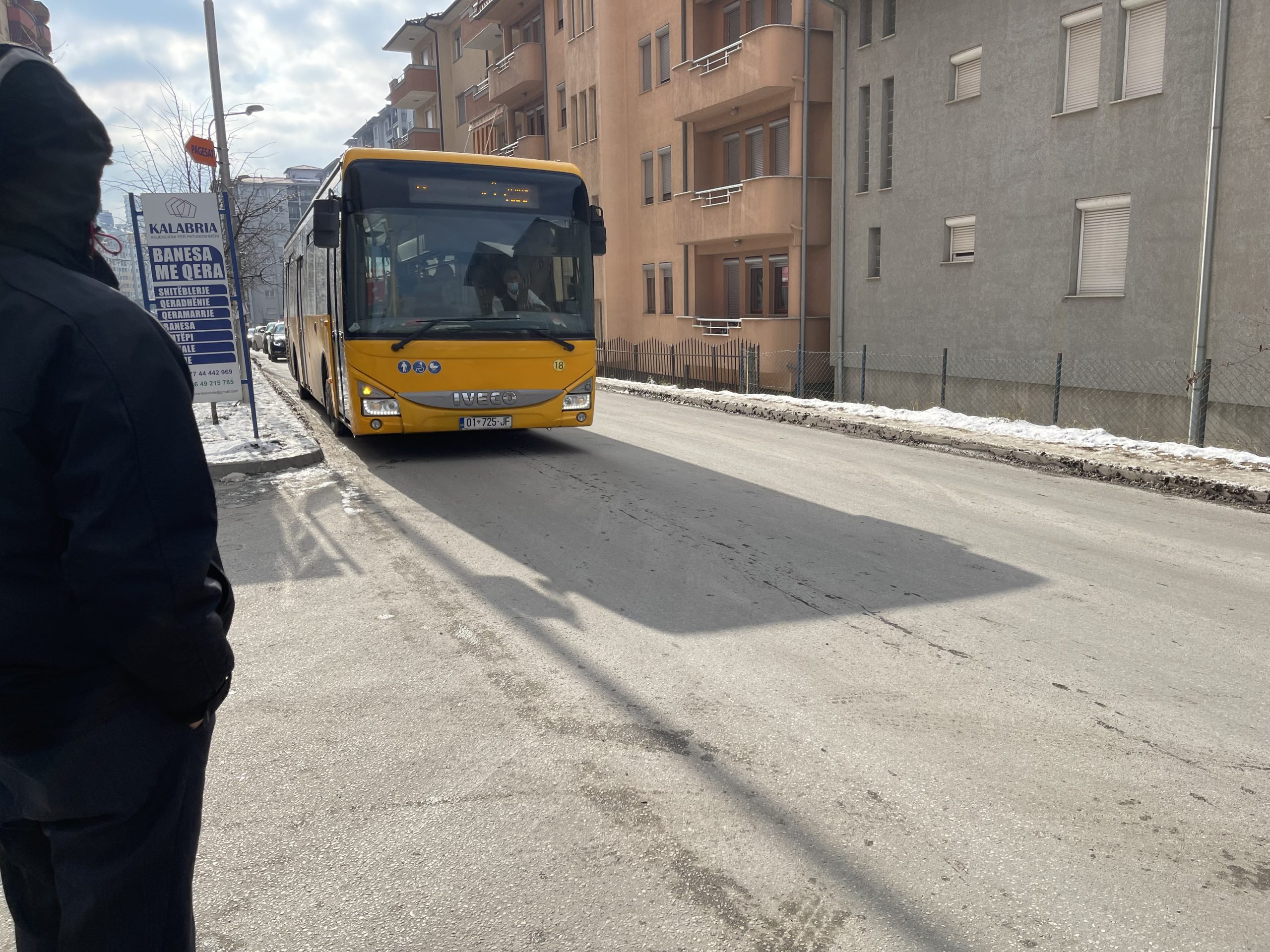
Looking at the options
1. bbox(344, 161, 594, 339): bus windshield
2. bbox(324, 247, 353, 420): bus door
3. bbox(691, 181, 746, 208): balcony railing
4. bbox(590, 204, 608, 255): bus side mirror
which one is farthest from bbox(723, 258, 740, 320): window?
bbox(324, 247, 353, 420): bus door

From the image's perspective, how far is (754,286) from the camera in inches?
1054

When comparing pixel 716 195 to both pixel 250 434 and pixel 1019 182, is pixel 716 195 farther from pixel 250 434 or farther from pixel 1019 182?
pixel 250 434

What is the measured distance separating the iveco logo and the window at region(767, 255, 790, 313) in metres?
14.4

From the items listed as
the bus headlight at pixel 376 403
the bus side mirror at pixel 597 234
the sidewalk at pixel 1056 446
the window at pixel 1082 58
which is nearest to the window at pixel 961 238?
the window at pixel 1082 58

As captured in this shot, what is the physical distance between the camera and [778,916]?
115 inches

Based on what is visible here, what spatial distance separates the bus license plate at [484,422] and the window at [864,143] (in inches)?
494

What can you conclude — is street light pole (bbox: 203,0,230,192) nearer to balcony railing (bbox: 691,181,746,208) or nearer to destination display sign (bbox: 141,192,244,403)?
destination display sign (bbox: 141,192,244,403)

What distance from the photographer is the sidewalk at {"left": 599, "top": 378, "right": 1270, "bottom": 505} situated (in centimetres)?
1034

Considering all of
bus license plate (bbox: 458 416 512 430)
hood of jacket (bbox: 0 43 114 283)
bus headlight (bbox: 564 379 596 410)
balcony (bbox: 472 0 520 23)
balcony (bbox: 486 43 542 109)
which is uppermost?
balcony (bbox: 472 0 520 23)

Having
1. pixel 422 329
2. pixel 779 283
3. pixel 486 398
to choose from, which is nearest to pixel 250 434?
pixel 422 329

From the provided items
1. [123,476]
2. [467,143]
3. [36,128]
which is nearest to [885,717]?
[123,476]

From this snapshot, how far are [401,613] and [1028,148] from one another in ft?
48.4

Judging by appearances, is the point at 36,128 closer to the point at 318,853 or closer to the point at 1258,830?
the point at 318,853

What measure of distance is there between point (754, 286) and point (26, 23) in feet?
66.4
